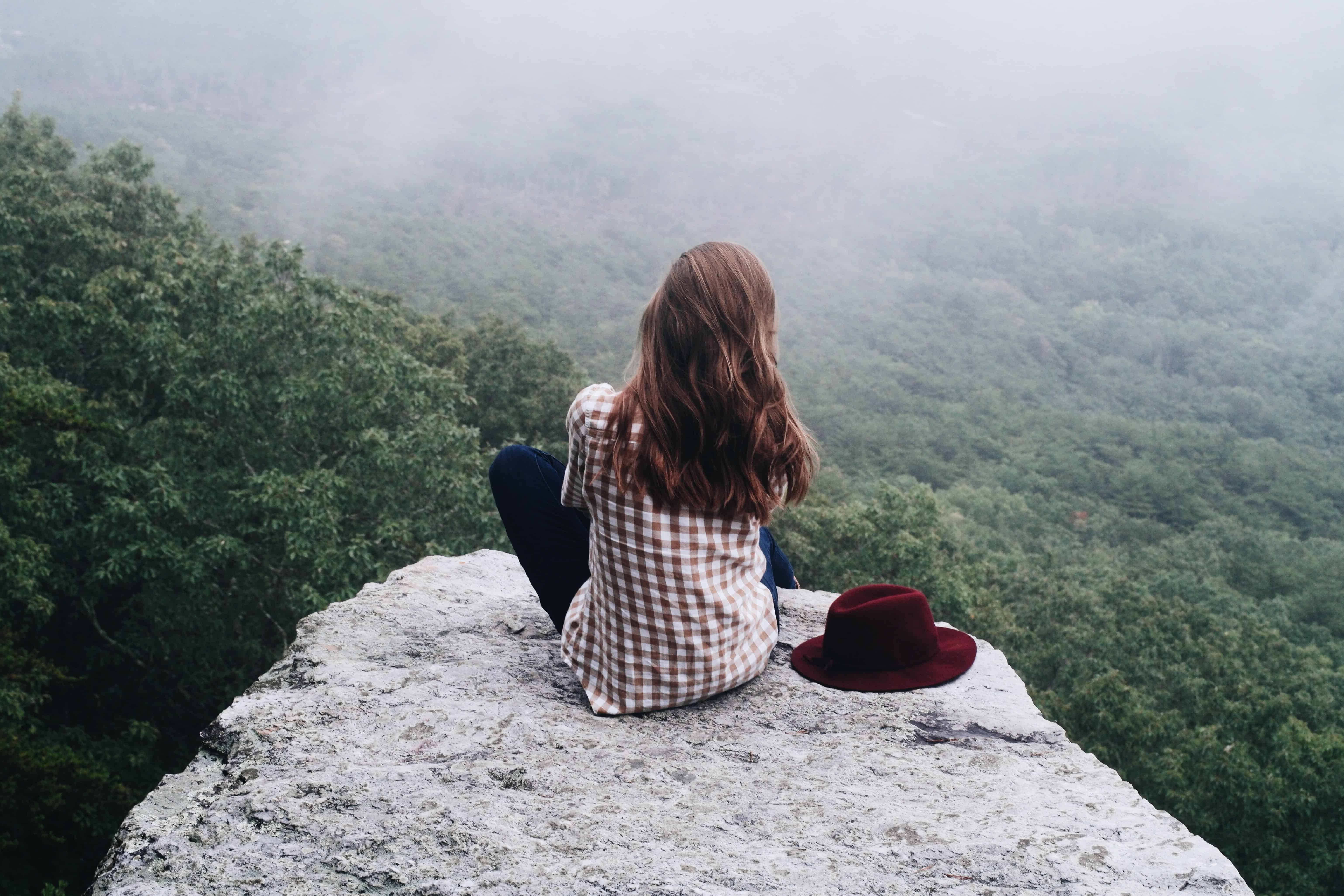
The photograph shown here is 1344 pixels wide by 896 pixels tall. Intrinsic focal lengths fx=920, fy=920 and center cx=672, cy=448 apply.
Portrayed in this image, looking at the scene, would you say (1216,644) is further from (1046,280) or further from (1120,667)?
(1046,280)

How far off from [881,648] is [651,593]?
40.9 inches

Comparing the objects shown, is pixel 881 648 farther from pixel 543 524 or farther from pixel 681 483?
pixel 543 524

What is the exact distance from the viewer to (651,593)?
2.70 meters

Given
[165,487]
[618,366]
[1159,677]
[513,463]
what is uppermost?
[513,463]

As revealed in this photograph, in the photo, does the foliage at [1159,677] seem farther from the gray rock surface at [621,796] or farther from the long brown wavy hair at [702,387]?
the long brown wavy hair at [702,387]

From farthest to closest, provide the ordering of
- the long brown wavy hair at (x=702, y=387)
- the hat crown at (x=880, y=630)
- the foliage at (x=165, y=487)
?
the foliage at (x=165, y=487)
the hat crown at (x=880, y=630)
the long brown wavy hair at (x=702, y=387)

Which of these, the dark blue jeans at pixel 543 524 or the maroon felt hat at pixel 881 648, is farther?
the maroon felt hat at pixel 881 648

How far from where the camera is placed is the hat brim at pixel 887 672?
128 inches

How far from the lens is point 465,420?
20672mm

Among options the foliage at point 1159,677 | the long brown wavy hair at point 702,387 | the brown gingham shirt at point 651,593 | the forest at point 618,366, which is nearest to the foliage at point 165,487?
the forest at point 618,366

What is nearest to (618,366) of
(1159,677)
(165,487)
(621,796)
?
(1159,677)

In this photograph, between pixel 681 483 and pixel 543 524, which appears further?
pixel 543 524

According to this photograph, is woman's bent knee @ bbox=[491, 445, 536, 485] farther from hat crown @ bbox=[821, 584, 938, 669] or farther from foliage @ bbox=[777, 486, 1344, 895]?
foliage @ bbox=[777, 486, 1344, 895]

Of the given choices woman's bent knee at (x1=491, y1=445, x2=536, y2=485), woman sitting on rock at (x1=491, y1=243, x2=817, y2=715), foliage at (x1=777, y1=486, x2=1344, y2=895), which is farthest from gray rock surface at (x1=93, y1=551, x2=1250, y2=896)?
foliage at (x1=777, y1=486, x2=1344, y2=895)
